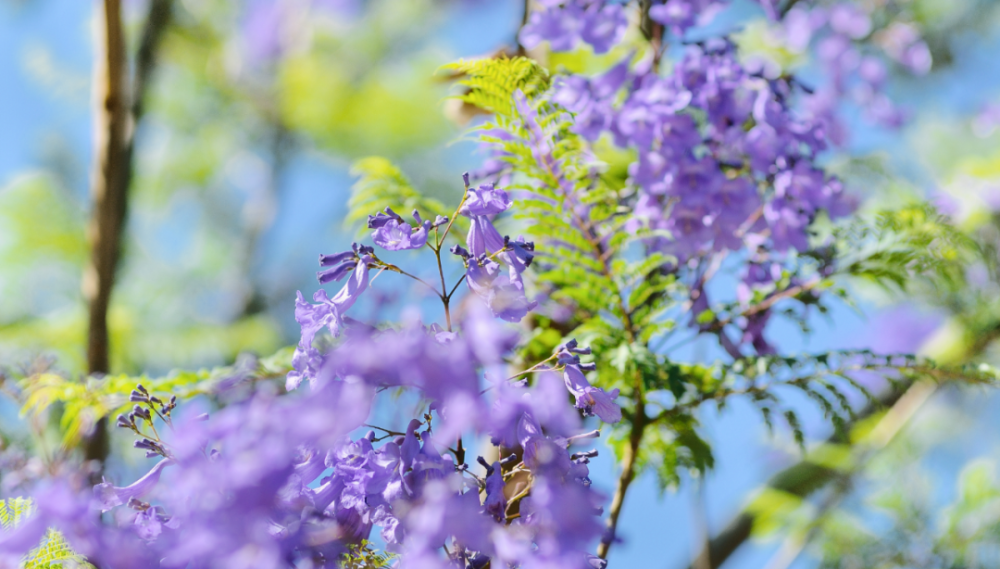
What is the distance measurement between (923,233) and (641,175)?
0.36 m

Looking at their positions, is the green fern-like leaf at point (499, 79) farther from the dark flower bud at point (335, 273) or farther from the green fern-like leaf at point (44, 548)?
the green fern-like leaf at point (44, 548)

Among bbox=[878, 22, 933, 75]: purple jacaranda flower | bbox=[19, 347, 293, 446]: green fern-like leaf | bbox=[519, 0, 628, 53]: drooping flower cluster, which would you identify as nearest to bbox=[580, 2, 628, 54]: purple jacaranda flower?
bbox=[519, 0, 628, 53]: drooping flower cluster

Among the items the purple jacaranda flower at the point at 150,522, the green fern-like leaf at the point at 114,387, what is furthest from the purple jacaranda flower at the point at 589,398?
the green fern-like leaf at the point at 114,387

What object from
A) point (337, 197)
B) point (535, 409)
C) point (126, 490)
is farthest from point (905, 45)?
point (337, 197)

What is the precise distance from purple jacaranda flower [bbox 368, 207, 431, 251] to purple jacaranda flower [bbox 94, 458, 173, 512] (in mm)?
244

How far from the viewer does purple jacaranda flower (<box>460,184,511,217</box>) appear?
1.98 ft

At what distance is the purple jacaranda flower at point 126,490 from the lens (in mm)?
583

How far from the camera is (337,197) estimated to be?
5602mm

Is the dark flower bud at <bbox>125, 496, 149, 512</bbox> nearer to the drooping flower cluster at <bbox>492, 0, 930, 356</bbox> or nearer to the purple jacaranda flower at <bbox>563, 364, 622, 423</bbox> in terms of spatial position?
the purple jacaranda flower at <bbox>563, 364, 622, 423</bbox>

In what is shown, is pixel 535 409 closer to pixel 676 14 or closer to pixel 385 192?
pixel 385 192

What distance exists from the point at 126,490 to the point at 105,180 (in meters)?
0.97

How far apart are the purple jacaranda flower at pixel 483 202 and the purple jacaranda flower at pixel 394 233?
0.12 ft

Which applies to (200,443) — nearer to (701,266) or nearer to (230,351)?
(701,266)

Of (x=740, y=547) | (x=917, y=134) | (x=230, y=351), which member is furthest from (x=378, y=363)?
(x=917, y=134)
